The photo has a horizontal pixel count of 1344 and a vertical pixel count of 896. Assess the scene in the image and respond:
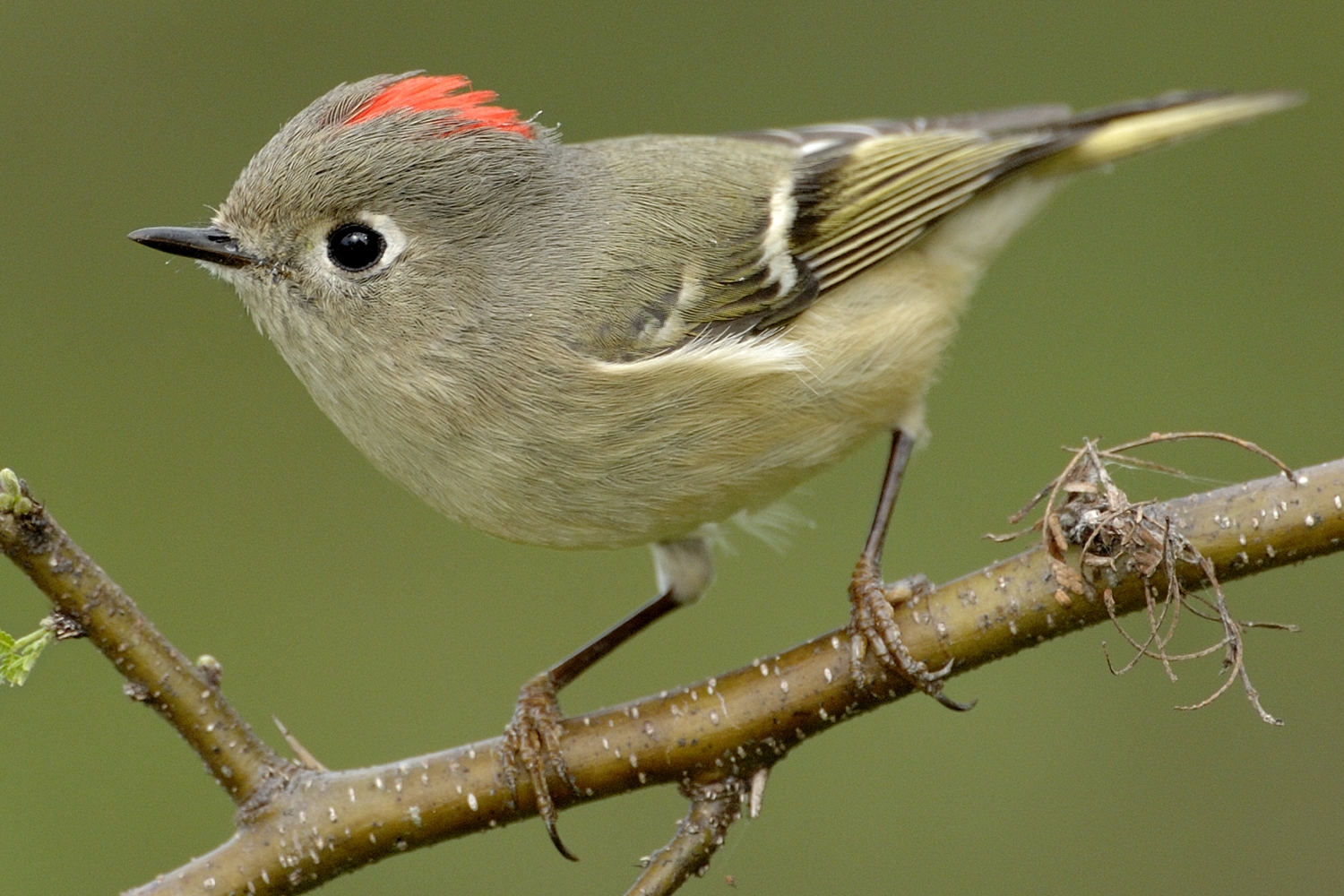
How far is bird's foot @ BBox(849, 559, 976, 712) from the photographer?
2.49 metres

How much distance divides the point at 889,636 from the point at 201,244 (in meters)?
1.43

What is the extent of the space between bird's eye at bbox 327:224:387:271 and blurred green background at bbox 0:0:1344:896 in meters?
2.18

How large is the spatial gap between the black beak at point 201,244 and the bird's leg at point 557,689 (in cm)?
99

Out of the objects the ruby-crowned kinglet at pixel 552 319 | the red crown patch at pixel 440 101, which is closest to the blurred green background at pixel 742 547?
the ruby-crowned kinglet at pixel 552 319

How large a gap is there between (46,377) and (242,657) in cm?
122

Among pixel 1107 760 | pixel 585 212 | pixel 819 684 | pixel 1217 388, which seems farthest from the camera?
pixel 1217 388

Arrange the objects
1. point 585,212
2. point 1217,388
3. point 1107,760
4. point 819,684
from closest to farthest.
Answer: point 819,684 < point 585,212 < point 1107,760 < point 1217,388

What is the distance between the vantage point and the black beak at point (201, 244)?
2594mm

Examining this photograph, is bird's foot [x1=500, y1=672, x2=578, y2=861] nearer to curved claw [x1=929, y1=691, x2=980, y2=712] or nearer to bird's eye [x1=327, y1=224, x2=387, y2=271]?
curved claw [x1=929, y1=691, x2=980, y2=712]

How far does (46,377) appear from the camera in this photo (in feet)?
16.0

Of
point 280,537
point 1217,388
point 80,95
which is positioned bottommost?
point 1217,388

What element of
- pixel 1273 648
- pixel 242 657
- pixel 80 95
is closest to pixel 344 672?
pixel 242 657

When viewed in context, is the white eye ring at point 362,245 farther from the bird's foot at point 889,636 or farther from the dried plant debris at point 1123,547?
the dried plant debris at point 1123,547

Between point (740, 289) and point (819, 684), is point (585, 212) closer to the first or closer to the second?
point (740, 289)
